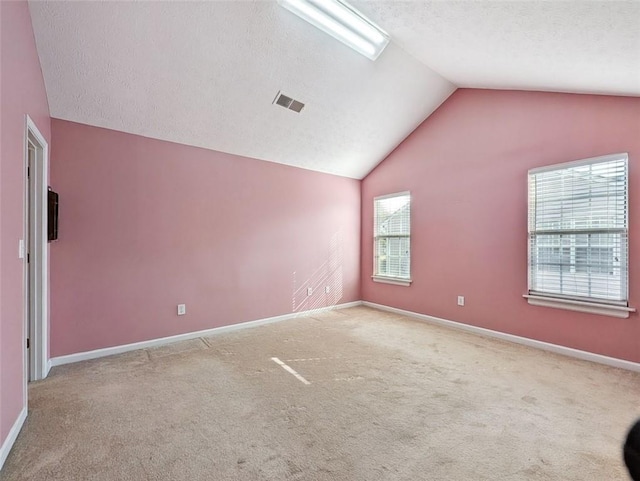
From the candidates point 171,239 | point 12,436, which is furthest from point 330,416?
point 171,239

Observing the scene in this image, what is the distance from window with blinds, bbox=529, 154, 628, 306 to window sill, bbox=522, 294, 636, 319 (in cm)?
6

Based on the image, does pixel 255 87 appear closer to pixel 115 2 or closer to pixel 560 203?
pixel 115 2

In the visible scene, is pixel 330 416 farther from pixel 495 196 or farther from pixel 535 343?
pixel 495 196

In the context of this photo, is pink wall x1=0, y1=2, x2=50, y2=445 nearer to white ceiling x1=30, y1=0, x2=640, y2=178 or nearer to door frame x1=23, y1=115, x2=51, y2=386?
white ceiling x1=30, y1=0, x2=640, y2=178

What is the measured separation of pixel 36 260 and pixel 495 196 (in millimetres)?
4777

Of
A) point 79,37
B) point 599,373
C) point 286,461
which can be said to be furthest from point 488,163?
point 79,37

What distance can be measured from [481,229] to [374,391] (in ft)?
8.58

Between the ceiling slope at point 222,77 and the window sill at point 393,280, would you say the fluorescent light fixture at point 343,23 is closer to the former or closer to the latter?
the ceiling slope at point 222,77

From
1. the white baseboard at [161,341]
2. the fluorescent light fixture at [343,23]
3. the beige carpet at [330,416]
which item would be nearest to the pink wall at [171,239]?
the white baseboard at [161,341]

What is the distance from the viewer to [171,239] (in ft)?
11.9

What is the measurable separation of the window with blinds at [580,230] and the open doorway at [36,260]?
15.9ft

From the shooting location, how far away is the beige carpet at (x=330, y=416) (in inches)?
63.1

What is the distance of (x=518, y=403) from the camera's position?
7.36ft

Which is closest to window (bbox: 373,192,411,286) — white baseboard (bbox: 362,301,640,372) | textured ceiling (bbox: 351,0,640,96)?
white baseboard (bbox: 362,301,640,372)
